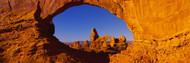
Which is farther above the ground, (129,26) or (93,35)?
(93,35)

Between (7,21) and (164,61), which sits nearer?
(164,61)

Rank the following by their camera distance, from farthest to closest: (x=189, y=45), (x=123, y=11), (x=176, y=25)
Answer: (x=123, y=11) < (x=176, y=25) < (x=189, y=45)

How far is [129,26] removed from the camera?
5898 millimetres

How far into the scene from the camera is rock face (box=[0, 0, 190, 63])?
4141 millimetres

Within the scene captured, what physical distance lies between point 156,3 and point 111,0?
231 centimetres

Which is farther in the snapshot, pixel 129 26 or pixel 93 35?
pixel 93 35

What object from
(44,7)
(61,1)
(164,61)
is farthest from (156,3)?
(44,7)

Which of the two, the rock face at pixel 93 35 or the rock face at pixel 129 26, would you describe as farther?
the rock face at pixel 93 35

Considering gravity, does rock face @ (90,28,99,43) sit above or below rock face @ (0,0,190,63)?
above

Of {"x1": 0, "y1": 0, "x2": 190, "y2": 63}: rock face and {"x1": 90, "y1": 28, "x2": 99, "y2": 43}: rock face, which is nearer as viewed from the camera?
{"x1": 0, "y1": 0, "x2": 190, "y2": 63}: rock face

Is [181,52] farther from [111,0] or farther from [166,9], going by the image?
[111,0]

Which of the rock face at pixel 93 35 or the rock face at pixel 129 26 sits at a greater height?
the rock face at pixel 93 35

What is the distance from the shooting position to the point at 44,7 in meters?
6.38

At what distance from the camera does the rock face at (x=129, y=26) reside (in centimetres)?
414
